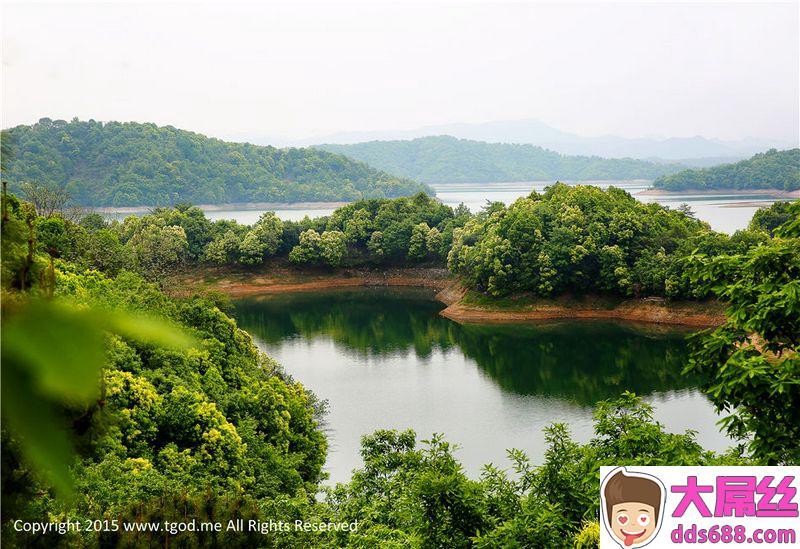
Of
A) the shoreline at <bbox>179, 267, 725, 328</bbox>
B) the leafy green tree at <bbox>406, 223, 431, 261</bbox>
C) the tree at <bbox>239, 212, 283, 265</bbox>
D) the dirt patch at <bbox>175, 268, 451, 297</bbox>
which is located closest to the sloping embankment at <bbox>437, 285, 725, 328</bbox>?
the shoreline at <bbox>179, 267, 725, 328</bbox>

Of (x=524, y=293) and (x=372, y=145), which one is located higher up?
(x=372, y=145)

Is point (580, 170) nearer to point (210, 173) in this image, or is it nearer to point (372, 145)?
point (372, 145)

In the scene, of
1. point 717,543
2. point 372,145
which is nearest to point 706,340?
point 717,543

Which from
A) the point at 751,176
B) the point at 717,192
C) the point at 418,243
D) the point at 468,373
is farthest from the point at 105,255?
the point at 717,192

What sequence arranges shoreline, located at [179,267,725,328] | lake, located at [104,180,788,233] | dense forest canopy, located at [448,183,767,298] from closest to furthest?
shoreline, located at [179,267,725,328] → dense forest canopy, located at [448,183,767,298] → lake, located at [104,180,788,233]

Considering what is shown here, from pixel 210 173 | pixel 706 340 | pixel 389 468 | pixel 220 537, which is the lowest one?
pixel 389 468

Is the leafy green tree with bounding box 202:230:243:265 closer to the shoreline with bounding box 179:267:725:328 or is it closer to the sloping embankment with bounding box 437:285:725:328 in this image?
the shoreline with bounding box 179:267:725:328
